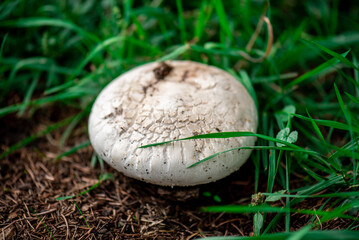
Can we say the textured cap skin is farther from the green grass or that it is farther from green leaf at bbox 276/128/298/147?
the green grass

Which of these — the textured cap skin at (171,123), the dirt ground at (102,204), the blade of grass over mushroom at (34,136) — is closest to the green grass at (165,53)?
the blade of grass over mushroom at (34,136)

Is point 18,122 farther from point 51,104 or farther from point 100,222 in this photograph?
point 100,222

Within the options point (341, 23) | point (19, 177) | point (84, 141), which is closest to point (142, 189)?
point (84, 141)

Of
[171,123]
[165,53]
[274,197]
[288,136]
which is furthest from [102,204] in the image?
[165,53]

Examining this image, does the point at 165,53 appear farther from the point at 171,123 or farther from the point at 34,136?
the point at 34,136

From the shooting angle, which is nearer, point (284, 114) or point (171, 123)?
point (171, 123)
